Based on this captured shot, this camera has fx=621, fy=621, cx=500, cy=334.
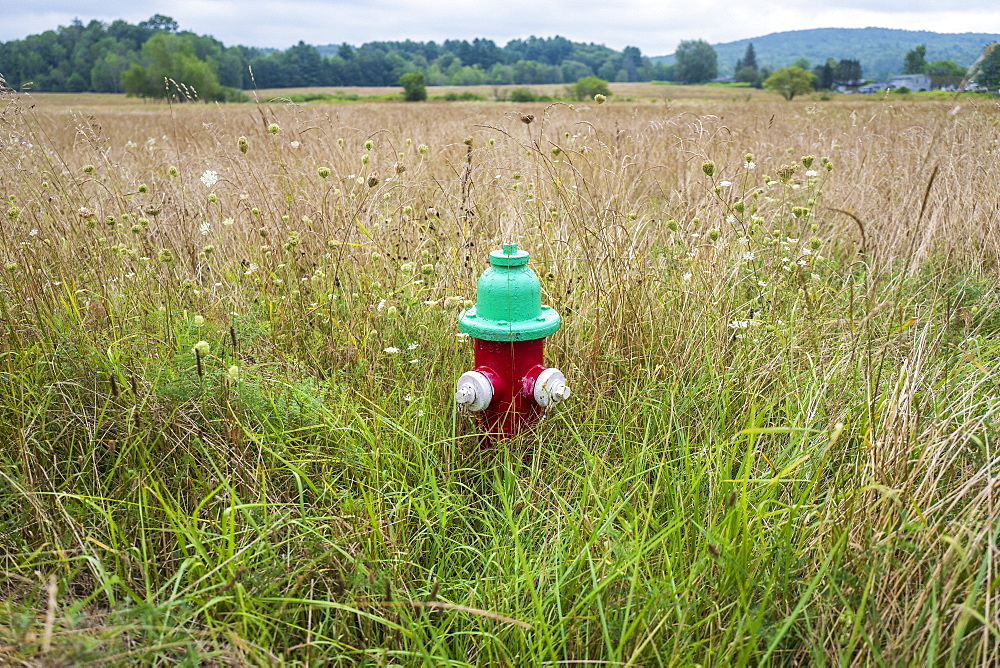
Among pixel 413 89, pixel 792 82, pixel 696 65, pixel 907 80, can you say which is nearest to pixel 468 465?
pixel 907 80

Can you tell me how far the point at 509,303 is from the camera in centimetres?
196

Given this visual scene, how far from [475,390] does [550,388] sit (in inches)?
9.4

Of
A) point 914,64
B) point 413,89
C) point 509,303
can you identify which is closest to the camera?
point 509,303

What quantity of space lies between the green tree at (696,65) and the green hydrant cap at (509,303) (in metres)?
84.9

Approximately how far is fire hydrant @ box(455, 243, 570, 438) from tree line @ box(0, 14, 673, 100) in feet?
5.96

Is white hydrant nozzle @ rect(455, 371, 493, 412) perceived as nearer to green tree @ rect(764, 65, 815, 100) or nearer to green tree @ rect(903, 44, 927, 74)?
green tree @ rect(903, 44, 927, 74)

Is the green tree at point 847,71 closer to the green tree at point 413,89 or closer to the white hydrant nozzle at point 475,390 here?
the green tree at point 413,89

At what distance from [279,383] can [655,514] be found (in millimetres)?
1225

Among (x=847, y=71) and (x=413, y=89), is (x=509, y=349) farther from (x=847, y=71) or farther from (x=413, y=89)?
(x=847, y=71)

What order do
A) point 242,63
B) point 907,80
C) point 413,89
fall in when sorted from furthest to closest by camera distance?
point 242,63, point 413,89, point 907,80

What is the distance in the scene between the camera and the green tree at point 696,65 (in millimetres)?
78000

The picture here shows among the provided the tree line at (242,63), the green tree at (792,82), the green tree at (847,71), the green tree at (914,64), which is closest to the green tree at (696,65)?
the tree line at (242,63)

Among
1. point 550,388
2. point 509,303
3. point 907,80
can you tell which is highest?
point 907,80

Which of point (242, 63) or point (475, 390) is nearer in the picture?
point (475, 390)
